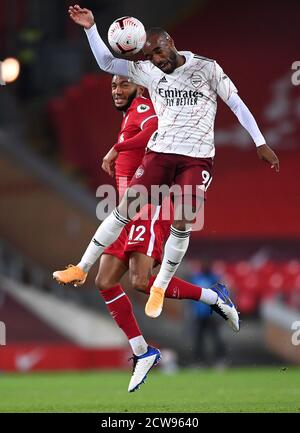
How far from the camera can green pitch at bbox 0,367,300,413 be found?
33.8 feet

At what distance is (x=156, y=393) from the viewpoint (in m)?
12.8

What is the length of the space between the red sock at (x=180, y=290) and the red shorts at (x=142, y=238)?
0.25 m

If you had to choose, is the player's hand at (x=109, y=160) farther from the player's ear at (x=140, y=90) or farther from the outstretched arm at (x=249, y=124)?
the outstretched arm at (x=249, y=124)

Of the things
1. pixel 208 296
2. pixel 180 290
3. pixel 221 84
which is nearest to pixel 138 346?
pixel 180 290

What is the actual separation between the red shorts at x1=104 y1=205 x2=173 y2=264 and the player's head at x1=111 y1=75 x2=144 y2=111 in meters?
0.90

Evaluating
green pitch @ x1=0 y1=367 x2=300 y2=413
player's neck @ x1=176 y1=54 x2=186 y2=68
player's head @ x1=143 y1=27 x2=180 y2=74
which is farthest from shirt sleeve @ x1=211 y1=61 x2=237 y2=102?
green pitch @ x1=0 y1=367 x2=300 y2=413

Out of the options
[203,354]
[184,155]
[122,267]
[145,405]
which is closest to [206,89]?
[184,155]

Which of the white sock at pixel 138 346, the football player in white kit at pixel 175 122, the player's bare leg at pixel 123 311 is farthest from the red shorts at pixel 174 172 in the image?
the white sock at pixel 138 346

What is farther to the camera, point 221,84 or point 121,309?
point 121,309

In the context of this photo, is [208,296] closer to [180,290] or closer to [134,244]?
[180,290]

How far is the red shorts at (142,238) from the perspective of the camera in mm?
10312

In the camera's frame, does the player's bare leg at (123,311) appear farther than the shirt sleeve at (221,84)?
Yes

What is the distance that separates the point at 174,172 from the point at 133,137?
623 mm

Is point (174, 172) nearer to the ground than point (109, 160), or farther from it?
nearer to the ground
